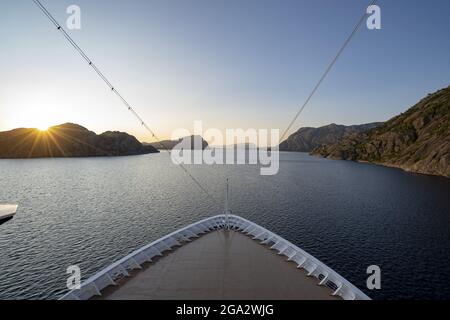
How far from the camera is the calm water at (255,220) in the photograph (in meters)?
34.1

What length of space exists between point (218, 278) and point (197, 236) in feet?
37.7

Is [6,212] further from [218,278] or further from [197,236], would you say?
[218,278]

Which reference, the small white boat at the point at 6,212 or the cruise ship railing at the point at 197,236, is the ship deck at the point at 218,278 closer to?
the cruise ship railing at the point at 197,236

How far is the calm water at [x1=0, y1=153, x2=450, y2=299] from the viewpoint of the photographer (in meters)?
34.1

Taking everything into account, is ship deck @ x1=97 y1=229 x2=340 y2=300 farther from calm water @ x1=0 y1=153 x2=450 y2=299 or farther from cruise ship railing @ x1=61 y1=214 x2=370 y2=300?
calm water @ x1=0 y1=153 x2=450 y2=299

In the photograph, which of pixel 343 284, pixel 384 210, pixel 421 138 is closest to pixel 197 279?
pixel 343 284

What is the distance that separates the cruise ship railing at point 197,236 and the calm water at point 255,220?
12280 mm

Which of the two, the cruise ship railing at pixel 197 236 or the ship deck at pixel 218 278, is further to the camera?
the ship deck at pixel 218 278

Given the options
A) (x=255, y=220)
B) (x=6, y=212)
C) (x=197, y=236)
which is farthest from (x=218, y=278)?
(x=6, y=212)

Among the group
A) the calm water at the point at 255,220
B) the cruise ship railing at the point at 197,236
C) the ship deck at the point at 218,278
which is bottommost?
the calm water at the point at 255,220

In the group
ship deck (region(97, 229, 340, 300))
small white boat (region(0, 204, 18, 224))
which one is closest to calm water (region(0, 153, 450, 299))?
small white boat (region(0, 204, 18, 224))

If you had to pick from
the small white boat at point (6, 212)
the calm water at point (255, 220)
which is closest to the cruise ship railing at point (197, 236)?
the calm water at point (255, 220)

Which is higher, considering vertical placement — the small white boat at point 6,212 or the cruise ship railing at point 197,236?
the cruise ship railing at point 197,236
